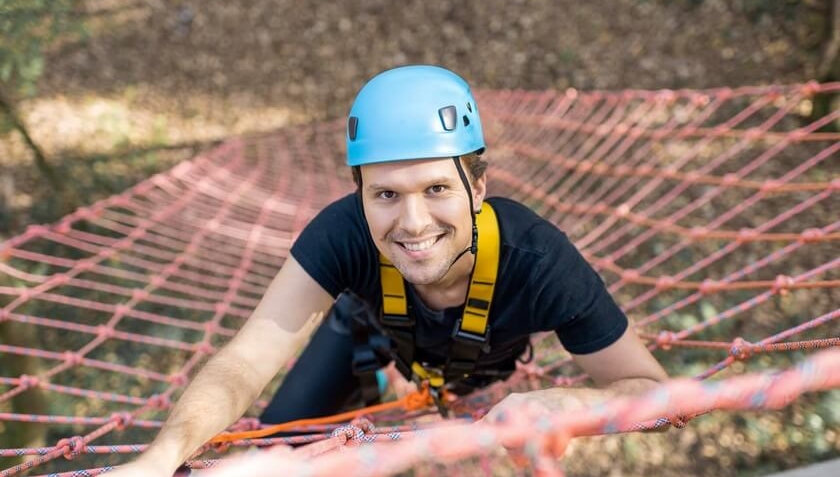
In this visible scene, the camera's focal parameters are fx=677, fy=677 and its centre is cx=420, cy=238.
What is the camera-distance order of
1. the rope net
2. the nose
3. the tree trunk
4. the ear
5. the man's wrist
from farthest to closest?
the tree trunk → the rope net → the ear → the nose → the man's wrist

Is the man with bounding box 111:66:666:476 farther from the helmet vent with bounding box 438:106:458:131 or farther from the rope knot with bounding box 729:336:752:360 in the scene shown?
the rope knot with bounding box 729:336:752:360

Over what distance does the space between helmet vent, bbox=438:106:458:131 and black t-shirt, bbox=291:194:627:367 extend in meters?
0.20

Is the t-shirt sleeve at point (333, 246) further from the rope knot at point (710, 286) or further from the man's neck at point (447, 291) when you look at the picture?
the rope knot at point (710, 286)

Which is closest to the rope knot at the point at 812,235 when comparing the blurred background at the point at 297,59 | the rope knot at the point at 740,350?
the rope knot at the point at 740,350

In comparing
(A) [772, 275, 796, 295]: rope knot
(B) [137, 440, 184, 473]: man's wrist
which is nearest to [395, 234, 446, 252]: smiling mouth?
(B) [137, 440, 184, 473]: man's wrist

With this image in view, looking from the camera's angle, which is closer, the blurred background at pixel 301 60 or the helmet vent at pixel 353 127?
the helmet vent at pixel 353 127

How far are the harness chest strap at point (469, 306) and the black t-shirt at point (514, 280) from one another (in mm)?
24

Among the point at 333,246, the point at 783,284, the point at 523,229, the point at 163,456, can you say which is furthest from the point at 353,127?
the point at 783,284

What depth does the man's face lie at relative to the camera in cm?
104

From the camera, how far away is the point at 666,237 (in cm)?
297

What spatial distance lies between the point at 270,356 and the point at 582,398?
1.80 ft

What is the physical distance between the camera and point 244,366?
3.85 ft

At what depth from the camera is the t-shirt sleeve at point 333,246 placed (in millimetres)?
1216

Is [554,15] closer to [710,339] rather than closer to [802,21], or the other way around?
[802,21]
